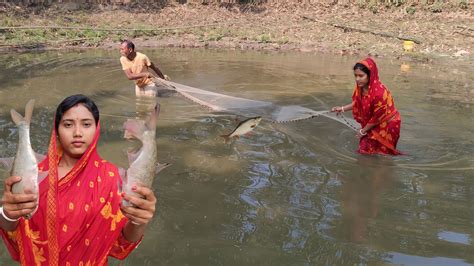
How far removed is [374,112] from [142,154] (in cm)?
436

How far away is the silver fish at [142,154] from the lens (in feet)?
5.83

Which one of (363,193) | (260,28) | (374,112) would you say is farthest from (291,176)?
(260,28)

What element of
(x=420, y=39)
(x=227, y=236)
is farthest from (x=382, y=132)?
(x=420, y=39)

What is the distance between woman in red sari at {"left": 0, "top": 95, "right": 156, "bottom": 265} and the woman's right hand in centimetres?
19

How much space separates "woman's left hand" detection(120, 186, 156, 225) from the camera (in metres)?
1.80

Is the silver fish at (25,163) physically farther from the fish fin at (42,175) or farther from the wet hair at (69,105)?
the wet hair at (69,105)

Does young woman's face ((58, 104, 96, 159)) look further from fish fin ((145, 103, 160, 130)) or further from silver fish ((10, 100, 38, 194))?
fish fin ((145, 103, 160, 130))

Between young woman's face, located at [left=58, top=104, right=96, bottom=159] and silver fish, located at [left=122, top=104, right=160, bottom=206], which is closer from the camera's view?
silver fish, located at [left=122, top=104, right=160, bottom=206]

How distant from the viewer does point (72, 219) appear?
6.63ft

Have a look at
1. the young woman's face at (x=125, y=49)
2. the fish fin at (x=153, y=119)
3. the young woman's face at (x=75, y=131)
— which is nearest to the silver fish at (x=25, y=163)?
the young woman's face at (x=75, y=131)

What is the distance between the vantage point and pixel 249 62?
40.3ft

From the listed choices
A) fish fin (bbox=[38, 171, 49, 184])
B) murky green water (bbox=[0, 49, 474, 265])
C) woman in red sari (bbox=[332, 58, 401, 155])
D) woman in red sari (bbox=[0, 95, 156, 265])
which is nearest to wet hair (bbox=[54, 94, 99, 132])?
woman in red sari (bbox=[0, 95, 156, 265])

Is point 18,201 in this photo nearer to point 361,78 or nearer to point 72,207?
point 72,207

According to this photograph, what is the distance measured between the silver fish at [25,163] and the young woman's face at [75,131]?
277mm
